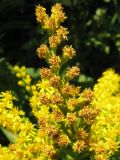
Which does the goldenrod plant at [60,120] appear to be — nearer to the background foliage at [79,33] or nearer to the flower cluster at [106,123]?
the flower cluster at [106,123]

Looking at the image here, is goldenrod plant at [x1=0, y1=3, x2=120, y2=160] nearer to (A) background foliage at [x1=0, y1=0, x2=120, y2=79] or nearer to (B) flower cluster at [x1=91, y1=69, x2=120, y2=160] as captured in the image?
(B) flower cluster at [x1=91, y1=69, x2=120, y2=160]

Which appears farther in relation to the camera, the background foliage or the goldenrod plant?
the background foliage

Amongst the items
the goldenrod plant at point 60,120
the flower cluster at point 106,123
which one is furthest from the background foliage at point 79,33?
the goldenrod plant at point 60,120

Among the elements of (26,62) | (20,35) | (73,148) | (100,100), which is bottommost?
(73,148)

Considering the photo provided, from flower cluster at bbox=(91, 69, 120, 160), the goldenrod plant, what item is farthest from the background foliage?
the goldenrod plant

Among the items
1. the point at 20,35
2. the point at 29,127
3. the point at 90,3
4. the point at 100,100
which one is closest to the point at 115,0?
the point at 90,3

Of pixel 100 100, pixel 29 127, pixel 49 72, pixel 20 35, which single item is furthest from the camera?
pixel 20 35

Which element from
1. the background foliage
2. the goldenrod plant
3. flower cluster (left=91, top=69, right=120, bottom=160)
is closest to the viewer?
the goldenrod plant

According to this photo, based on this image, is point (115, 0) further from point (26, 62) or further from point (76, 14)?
point (26, 62)
